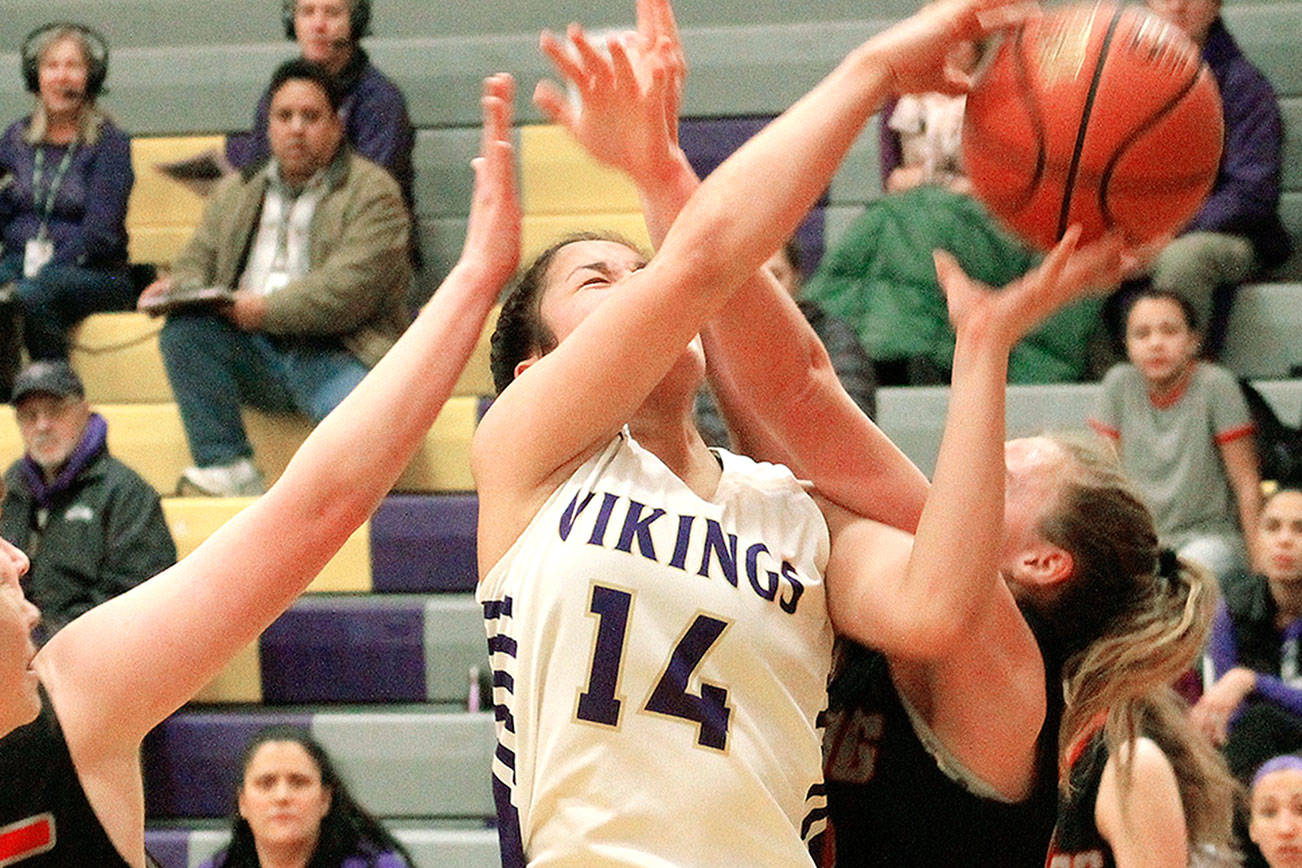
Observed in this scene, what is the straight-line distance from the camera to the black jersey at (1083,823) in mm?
2947

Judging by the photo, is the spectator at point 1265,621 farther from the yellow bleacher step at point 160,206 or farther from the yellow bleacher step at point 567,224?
the yellow bleacher step at point 160,206

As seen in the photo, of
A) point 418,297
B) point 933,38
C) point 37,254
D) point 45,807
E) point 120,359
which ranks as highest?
point 933,38

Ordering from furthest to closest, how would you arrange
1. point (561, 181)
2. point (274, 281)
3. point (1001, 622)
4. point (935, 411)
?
point (561, 181) → point (274, 281) → point (935, 411) → point (1001, 622)

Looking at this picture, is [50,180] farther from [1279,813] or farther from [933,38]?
[933,38]

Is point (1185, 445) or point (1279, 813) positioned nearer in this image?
point (1279, 813)

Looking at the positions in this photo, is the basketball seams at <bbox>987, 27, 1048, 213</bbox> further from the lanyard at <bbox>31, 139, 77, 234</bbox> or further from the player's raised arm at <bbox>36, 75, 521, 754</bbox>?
the lanyard at <bbox>31, 139, 77, 234</bbox>

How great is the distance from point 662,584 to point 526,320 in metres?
0.42

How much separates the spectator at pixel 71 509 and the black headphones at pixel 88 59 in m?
1.42

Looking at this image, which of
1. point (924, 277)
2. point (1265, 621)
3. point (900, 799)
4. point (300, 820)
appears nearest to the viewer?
point (900, 799)

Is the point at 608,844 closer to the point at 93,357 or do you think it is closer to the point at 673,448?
the point at 673,448

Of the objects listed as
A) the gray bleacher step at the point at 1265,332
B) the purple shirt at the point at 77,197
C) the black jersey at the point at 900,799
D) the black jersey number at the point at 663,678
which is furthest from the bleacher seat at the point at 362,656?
the black jersey number at the point at 663,678

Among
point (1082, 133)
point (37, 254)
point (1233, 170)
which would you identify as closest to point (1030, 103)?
point (1082, 133)

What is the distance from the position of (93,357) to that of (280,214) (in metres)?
1.03

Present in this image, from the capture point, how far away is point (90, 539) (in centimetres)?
541
